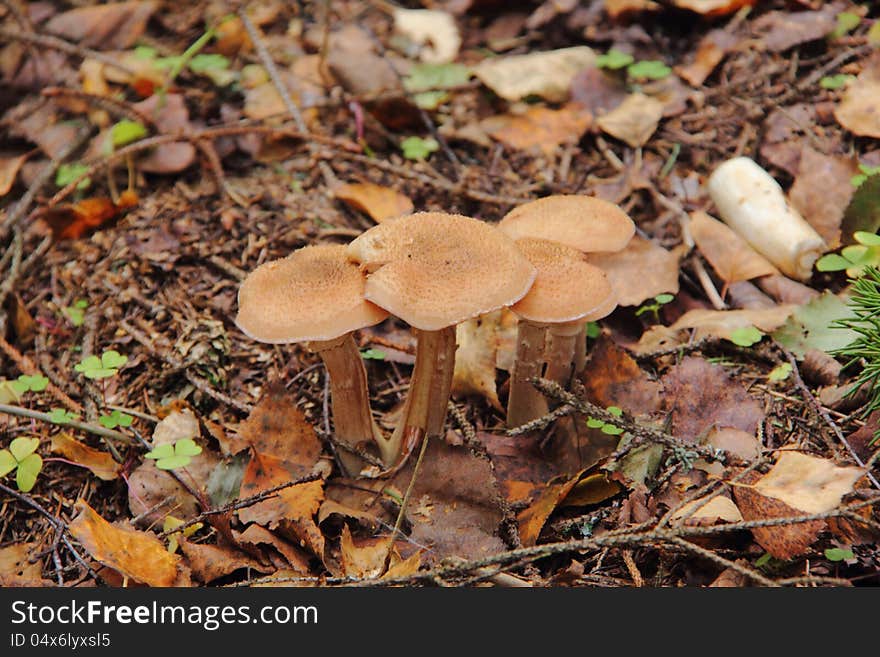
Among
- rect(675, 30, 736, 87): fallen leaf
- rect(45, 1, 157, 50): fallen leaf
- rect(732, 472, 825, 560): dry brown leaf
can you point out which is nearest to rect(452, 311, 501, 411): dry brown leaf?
rect(732, 472, 825, 560): dry brown leaf

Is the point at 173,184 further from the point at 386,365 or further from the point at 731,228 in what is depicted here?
the point at 731,228

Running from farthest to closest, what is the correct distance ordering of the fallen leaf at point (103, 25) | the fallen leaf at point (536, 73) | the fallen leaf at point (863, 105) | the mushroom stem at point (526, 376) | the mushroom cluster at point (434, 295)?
the fallen leaf at point (103, 25) → the fallen leaf at point (536, 73) → the fallen leaf at point (863, 105) → the mushroom stem at point (526, 376) → the mushroom cluster at point (434, 295)

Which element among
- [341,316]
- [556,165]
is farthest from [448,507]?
[556,165]

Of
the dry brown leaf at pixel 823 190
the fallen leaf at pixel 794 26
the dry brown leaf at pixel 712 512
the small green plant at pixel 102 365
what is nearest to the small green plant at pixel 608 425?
the dry brown leaf at pixel 712 512

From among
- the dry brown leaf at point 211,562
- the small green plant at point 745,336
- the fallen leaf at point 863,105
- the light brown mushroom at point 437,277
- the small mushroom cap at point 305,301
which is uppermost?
the light brown mushroom at point 437,277

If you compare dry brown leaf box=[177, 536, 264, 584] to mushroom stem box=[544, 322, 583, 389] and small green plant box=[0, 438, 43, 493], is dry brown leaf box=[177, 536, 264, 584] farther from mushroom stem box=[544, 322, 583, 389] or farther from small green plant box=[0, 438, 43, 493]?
mushroom stem box=[544, 322, 583, 389]

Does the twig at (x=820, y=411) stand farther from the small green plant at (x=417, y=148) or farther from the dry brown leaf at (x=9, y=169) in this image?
the dry brown leaf at (x=9, y=169)

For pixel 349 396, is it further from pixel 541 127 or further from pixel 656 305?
pixel 541 127
